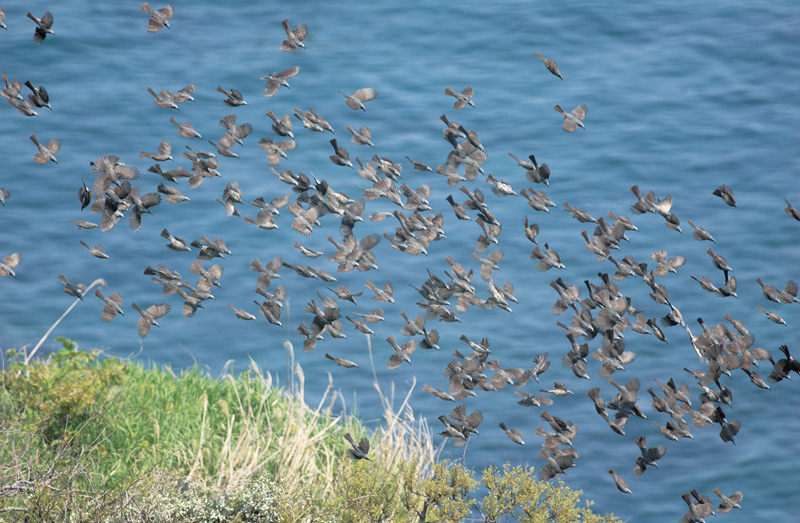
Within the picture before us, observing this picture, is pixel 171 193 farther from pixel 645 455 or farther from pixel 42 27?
pixel 645 455

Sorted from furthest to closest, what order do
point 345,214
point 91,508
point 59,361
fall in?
point 59,361 < point 345,214 < point 91,508

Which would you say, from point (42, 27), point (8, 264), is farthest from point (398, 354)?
point (42, 27)

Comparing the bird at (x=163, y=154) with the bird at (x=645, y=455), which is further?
the bird at (x=163, y=154)

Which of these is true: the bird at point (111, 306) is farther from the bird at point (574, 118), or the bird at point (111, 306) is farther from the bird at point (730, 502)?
the bird at point (730, 502)

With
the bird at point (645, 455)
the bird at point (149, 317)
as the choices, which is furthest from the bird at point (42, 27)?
the bird at point (645, 455)

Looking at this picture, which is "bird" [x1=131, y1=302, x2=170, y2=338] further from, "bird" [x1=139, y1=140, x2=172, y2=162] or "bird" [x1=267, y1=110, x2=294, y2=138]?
"bird" [x1=267, y1=110, x2=294, y2=138]

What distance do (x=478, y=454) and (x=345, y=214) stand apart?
3715mm

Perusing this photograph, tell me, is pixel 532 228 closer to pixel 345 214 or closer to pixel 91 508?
pixel 345 214

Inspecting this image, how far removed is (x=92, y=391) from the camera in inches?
402

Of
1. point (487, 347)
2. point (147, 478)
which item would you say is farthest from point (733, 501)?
point (147, 478)

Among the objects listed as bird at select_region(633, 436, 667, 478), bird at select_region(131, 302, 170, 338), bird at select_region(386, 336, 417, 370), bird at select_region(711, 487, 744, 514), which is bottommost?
bird at select_region(711, 487, 744, 514)

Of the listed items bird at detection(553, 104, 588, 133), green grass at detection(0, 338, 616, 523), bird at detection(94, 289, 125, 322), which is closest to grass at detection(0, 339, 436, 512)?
green grass at detection(0, 338, 616, 523)

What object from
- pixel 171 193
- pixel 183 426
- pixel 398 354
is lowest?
pixel 183 426

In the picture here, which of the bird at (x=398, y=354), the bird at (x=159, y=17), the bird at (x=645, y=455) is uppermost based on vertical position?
the bird at (x=159, y=17)
